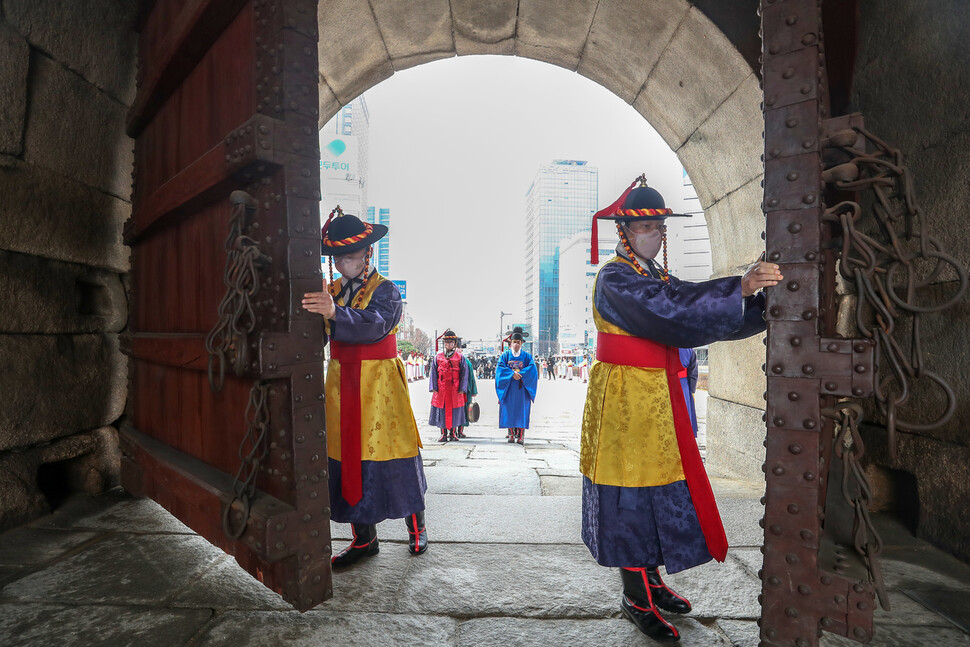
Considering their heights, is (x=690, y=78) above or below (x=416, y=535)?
above

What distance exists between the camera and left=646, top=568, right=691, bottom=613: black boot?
1967 mm

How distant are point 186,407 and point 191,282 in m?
0.64

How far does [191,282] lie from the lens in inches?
93.0

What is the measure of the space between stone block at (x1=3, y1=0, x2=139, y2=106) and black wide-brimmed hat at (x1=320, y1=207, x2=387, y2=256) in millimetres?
1740

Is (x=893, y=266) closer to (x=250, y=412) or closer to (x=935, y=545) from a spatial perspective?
(x=935, y=545)

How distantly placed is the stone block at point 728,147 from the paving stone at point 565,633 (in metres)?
2.79

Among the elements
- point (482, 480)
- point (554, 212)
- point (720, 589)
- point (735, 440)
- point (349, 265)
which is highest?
point (554, 212)

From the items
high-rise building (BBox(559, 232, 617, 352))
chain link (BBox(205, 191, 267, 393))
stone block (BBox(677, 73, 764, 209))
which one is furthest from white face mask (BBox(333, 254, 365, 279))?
high-rise building (BBox(559, 232, 617, 352))

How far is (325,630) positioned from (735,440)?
3.43 metres

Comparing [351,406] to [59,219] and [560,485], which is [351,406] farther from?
[560,485]

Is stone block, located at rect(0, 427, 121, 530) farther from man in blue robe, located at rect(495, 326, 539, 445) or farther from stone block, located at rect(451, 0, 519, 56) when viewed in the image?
man in blue robe, located at rect(495, 326, 539, 445)

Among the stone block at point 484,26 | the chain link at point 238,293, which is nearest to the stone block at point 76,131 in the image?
the chain link at point 238,293

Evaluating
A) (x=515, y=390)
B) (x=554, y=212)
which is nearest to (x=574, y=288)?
(x=554, y=212)

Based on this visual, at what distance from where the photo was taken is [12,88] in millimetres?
2484
